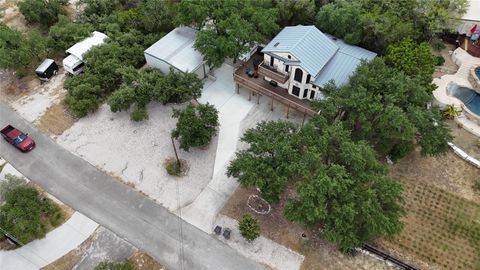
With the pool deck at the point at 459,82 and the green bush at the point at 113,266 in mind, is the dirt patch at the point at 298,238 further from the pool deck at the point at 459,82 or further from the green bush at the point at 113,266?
the pool deck at the point at 459,82

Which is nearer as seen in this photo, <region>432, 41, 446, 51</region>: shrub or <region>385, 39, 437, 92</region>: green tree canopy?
<region>385, 39, 437, 92</region>: green tree canopy

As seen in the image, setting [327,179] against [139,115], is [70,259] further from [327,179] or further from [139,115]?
[327,179]

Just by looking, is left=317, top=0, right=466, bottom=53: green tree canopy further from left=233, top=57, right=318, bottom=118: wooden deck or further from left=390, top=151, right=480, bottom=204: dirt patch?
left=390, top=151, right=480, bottom=204: dirt patch

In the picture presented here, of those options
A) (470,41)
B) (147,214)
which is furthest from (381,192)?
(470,41)

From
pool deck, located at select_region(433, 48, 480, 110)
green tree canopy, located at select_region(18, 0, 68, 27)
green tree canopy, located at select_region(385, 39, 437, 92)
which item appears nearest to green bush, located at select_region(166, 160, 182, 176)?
green tree canopy, located at select_region(385, 39, 437, 92)

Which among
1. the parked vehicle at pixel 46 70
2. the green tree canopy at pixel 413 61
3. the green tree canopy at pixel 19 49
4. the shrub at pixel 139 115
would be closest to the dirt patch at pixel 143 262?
the shrub at pixel 139 115

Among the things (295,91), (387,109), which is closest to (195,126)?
(295,91)

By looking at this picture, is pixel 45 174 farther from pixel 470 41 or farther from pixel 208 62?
pixel 470 41
